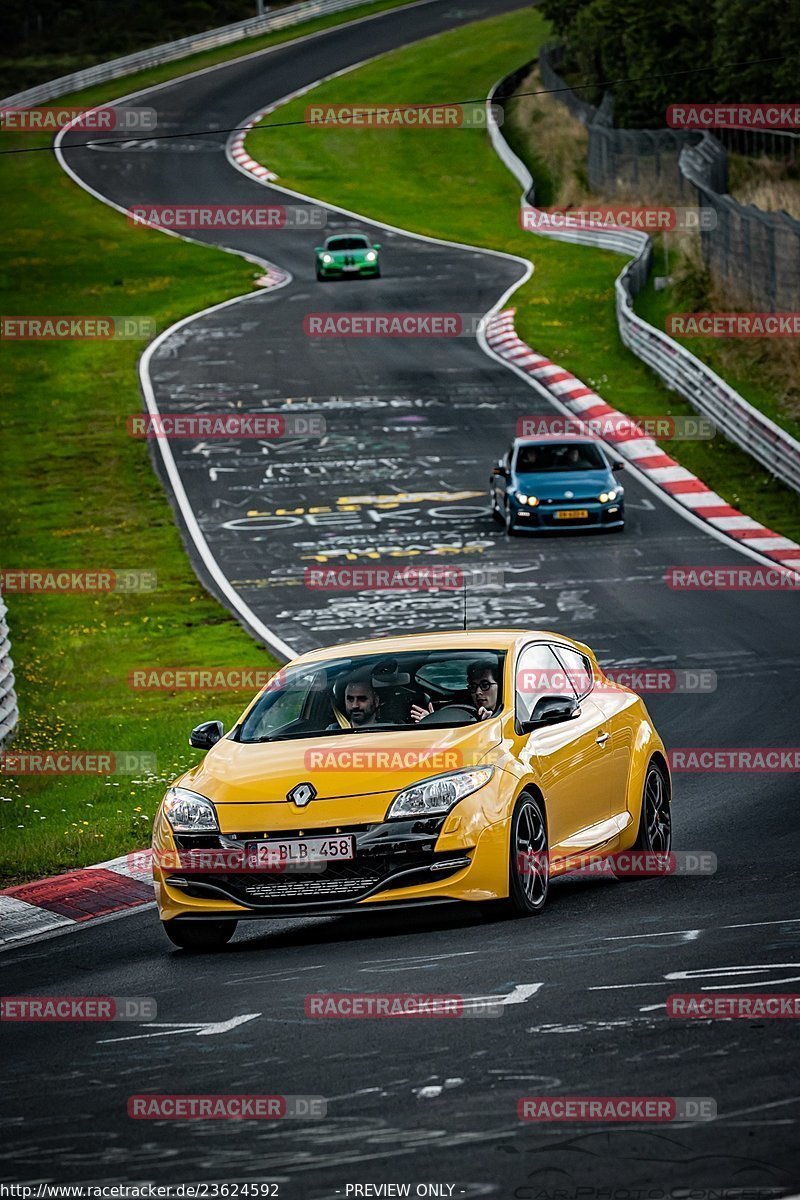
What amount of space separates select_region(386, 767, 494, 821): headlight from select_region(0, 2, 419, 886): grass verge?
3481 mm

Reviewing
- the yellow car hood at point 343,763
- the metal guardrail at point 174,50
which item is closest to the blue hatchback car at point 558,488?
the yellow car hood at point 343,763

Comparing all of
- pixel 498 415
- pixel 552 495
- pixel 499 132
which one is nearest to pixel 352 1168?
pixel 552 495

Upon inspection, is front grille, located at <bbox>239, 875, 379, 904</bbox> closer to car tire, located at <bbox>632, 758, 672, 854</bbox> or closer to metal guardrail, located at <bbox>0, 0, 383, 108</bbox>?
car tire, located at <bbox>632, 758, 672, 854</bbox>

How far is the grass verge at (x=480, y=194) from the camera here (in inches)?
1321

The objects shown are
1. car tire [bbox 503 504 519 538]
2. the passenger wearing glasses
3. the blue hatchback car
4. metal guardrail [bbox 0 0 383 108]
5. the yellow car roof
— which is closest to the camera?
the passenger wearing glasses

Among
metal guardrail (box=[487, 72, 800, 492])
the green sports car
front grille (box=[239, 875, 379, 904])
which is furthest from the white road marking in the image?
the green sports car

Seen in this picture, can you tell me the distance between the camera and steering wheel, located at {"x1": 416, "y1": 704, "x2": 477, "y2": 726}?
420 inches

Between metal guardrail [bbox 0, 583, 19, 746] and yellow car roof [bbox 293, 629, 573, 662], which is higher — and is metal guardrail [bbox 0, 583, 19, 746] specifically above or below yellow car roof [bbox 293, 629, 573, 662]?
below

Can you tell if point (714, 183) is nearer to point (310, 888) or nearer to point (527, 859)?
point (527, 859)

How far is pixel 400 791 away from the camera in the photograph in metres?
9.92

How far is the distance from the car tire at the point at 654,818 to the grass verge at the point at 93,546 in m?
3.46

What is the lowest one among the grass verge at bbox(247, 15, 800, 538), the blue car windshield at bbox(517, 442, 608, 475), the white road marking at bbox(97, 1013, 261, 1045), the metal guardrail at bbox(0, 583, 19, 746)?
the grass verge at bbox(247, 15, 800, 538)

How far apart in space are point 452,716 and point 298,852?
1323mm

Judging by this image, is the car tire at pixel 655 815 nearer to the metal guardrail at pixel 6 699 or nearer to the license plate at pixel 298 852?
the license plate at pixel 298 852
